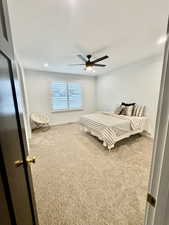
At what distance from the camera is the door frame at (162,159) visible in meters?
0.48

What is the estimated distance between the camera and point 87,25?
187cm

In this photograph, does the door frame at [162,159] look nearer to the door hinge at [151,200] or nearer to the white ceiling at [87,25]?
the door hinge at [151,200]

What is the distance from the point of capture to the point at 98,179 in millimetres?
1910

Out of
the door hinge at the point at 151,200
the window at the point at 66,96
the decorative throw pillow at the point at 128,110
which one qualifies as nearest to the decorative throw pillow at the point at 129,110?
the decorative throw pillow at the point at 128,110

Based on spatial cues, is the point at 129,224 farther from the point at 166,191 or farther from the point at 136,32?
the point at 136,32

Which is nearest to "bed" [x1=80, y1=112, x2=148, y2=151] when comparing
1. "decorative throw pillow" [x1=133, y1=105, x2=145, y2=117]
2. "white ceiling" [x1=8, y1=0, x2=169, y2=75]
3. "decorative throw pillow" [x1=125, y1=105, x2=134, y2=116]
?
"decorative throw pillow" [x1=133, y1=105, x2=145, y2=117]

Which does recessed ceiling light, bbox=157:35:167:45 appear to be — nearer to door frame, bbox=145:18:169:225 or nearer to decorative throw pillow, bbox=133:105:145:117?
decorative throw pillow, bbox=133:105:145:117

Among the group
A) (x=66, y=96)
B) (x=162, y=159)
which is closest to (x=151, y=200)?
(x=162, y=159)

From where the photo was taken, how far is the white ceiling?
4.79 feet

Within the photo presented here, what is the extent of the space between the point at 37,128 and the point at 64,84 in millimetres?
2394

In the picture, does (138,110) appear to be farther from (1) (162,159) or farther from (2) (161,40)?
(1) (162,159)

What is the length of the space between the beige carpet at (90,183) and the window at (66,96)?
2.55 metres

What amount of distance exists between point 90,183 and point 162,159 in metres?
1.66

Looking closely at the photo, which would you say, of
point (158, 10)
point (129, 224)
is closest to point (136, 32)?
point (158, 10)
